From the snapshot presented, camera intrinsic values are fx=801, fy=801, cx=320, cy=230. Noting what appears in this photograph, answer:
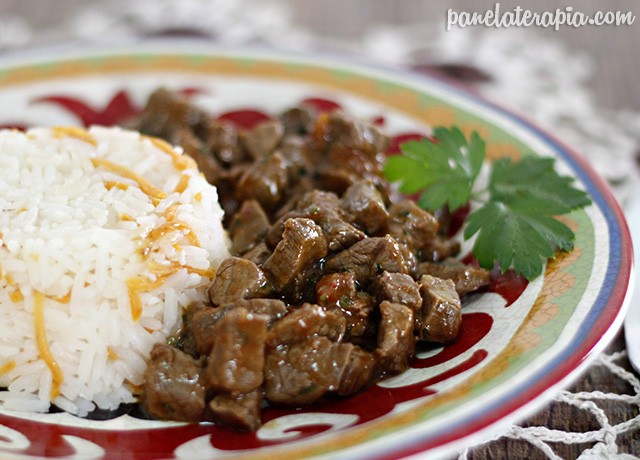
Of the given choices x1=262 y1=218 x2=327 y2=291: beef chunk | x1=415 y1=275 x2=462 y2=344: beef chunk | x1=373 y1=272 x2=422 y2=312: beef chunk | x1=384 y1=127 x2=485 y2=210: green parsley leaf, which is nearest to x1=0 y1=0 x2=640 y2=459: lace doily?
x1=384 y1=127 x2=485 y2=210: green parsley leaf

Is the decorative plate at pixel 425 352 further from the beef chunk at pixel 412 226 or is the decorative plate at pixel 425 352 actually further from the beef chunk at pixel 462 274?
the beef chunk at pixel 412 226

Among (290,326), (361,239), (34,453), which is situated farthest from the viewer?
(361,239)

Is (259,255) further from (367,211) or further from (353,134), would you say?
(353,134)

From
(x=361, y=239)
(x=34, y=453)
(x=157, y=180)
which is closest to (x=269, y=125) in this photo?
(x=157, y=180)

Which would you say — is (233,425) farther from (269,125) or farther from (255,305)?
(269,125)

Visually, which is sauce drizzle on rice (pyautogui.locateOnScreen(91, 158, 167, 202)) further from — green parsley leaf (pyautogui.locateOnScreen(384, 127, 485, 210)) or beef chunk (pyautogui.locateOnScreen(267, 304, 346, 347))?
green parsley leaf (pyautogui.locateOnScreen(384, 127, 485, 210))

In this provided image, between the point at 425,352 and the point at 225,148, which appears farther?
the point at 225,148

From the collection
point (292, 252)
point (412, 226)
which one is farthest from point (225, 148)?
point (292, 252)
